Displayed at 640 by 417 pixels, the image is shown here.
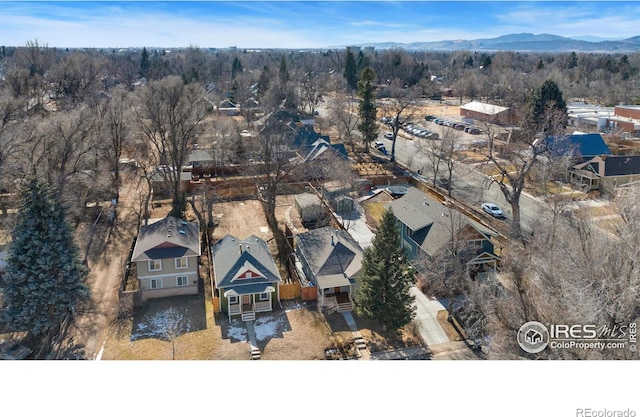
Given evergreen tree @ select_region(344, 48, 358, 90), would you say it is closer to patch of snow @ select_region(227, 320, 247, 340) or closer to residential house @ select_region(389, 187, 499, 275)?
residential house @ select_region(389, 187, 499, 275)

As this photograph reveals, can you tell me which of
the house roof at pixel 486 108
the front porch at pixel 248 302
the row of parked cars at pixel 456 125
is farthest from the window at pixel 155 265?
the house roof at pixel 486 108

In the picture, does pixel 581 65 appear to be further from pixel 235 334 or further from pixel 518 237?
pixel 235 334

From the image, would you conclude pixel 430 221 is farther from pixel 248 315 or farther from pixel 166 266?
pixel 166 266

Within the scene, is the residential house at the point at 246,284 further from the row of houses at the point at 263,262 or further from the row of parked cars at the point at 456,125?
the row of parked cars at the point at 456,125

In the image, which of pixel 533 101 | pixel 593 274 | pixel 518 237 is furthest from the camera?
pixel 533 101

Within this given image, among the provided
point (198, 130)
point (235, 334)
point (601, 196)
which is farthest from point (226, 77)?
point (235, 334)
